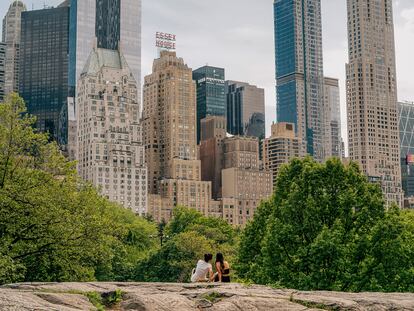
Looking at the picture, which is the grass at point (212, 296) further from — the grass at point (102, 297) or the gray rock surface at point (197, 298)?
the grass at point (102, 297)

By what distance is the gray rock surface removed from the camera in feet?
62.3

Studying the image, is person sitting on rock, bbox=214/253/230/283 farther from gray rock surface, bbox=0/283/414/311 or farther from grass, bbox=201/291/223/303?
grass, bbox=201/291/223/303

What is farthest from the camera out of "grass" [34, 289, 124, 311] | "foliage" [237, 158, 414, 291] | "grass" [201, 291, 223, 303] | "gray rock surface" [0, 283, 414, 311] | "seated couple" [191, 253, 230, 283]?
"foliage" [237, 158, 414, 291]

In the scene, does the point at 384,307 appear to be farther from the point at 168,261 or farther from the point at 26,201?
the point at 168,261

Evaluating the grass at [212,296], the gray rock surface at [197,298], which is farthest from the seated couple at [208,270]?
the grass at [212,296]

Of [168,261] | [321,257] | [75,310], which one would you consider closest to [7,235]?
[321,257]

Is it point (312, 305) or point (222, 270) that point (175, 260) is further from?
point (312, 305)

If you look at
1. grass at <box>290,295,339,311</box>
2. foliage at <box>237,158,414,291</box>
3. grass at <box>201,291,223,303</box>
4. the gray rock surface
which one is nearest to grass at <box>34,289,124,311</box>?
the gray rock surface

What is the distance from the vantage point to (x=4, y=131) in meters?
39.8

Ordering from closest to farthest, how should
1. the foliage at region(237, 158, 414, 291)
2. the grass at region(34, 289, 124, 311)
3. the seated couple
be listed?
the grass at region(34, 289, 124, 311)
the seated couple
the foliage at region(237, 158, 414, 291)

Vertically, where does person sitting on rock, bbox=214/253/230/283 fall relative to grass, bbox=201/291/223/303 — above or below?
above

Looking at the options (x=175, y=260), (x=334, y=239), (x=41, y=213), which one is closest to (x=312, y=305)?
(x=334, y=239)

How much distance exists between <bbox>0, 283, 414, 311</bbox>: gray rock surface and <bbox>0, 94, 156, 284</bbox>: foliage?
15.3m

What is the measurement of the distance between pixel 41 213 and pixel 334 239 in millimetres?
16474
